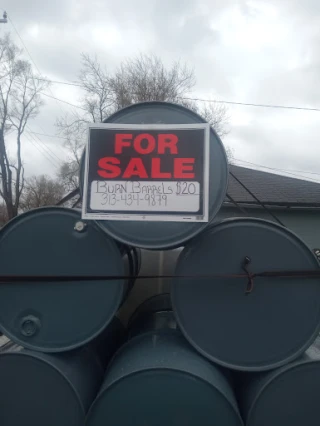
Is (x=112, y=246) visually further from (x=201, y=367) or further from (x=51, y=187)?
(x=51, y=187)

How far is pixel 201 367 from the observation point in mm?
2479

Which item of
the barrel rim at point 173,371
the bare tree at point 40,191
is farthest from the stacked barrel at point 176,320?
the bare tree at point 40,191

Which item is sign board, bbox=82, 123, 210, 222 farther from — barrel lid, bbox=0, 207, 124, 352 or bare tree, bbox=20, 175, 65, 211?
bare tree, bbox=20, 175, 65, 211

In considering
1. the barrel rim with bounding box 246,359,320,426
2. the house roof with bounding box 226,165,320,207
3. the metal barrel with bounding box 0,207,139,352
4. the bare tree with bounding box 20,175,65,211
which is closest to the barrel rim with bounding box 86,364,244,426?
the barrel rim with bounding box 246,359,320,426

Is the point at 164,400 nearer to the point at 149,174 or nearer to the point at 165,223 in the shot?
the point at 165,223

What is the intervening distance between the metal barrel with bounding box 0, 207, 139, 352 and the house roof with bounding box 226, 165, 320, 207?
11.4 metres

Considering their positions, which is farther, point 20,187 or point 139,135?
point 20,187

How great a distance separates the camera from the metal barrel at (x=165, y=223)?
8.31ft

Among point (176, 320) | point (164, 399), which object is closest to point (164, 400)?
point (164, 399)

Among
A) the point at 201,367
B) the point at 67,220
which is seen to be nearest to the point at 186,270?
the point at 201,367

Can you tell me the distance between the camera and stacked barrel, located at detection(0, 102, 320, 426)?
239 cm

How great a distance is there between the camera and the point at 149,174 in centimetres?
255

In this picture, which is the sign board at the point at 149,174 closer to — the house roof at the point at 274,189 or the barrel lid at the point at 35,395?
the barrel lid at the point at 35,395

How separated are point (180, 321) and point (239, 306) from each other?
0.35m
